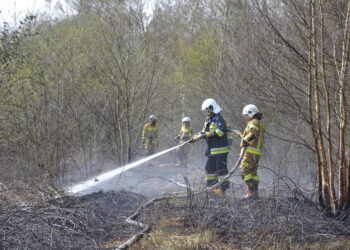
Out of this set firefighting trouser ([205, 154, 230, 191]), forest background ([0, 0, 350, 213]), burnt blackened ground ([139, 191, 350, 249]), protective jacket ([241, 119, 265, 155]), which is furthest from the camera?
firefighting trouser ([205, 154, 230, 191])

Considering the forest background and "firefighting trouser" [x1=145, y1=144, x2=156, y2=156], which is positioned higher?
the forest background

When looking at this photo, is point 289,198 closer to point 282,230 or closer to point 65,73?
point 282,230

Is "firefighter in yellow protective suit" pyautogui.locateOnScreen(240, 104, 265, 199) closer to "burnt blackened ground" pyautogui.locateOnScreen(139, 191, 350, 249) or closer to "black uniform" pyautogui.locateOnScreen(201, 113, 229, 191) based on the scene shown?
"black uniform" pyautogui.locateOnScreen(201, 113, 229, 191)

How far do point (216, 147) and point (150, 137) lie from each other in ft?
23.8

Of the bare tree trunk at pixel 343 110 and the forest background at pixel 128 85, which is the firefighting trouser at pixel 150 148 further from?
the bare tree trunk at pixel 343 110

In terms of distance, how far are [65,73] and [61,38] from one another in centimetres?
127

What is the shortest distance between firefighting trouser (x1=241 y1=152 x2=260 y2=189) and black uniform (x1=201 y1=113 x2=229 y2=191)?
1.68ft

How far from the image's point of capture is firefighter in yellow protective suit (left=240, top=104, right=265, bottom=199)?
26.0 ft

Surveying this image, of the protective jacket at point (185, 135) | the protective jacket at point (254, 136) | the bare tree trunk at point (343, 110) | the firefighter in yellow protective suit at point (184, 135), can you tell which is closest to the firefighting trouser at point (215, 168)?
the protective jacket at point (254, 136)

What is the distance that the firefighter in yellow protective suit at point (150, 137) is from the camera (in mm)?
15586

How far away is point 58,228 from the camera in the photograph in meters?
4.98

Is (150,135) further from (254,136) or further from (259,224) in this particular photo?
(259,224)

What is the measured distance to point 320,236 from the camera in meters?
5.08

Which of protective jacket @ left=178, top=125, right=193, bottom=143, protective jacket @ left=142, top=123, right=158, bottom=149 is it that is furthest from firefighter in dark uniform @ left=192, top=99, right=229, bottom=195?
protective jacket @ left=142, top=123, right=158, bottom=149
